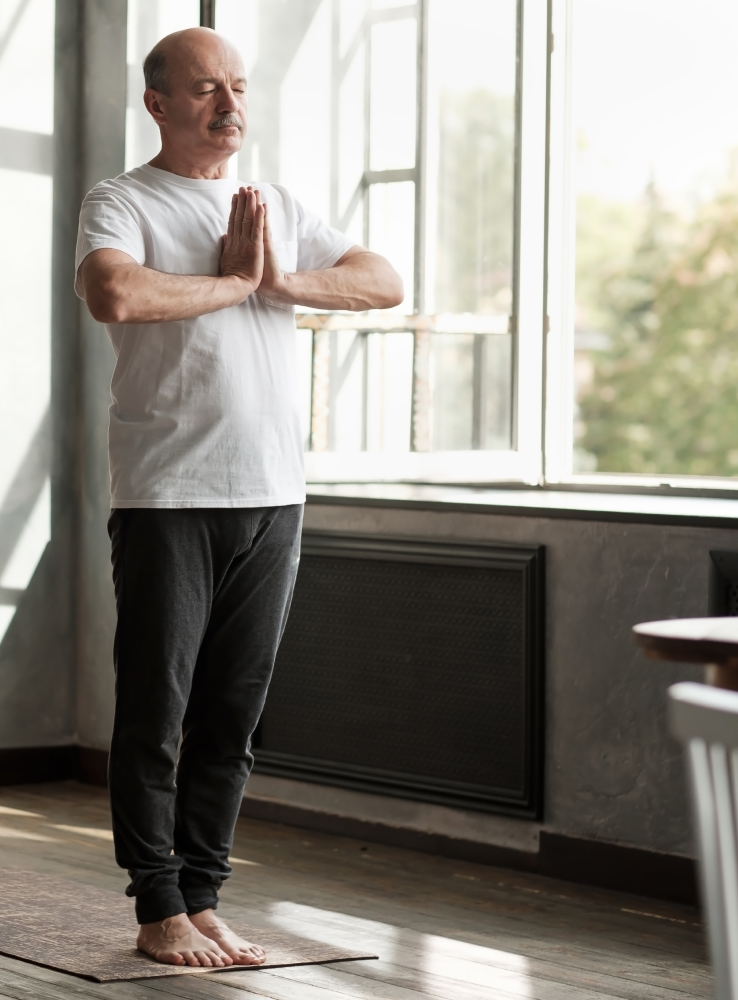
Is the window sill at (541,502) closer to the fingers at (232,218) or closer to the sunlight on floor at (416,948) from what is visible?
the sunlight on floor at (416,948)

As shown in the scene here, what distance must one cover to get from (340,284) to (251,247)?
22cm

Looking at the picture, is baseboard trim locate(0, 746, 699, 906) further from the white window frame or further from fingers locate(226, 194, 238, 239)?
fingers locate(226, 194, 238, 239)

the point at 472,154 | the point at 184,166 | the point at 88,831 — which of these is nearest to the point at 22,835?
the point at 88,831

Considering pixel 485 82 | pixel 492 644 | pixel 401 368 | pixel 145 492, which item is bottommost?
pixel 492 644

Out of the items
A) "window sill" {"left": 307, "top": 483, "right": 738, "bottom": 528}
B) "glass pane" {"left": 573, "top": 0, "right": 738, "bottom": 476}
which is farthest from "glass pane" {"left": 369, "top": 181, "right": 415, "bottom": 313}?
"glass pane" {"left": 573, "top": 0, "right": 738, "bottom": 476}

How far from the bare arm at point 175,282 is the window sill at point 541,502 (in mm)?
1161

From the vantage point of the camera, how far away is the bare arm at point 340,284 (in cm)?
273

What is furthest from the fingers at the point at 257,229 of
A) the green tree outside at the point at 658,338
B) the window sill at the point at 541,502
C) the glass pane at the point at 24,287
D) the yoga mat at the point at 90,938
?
the green tree outside at the point at 658,338

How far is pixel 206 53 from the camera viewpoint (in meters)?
2.72

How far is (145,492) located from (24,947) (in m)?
0.90

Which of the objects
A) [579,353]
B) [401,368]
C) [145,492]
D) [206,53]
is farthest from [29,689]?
[579,353]

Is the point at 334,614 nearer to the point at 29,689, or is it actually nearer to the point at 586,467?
the point at 29,689

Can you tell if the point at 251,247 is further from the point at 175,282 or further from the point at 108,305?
the point at 108,305

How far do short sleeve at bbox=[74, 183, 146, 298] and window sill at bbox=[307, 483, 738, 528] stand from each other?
1303 mm
